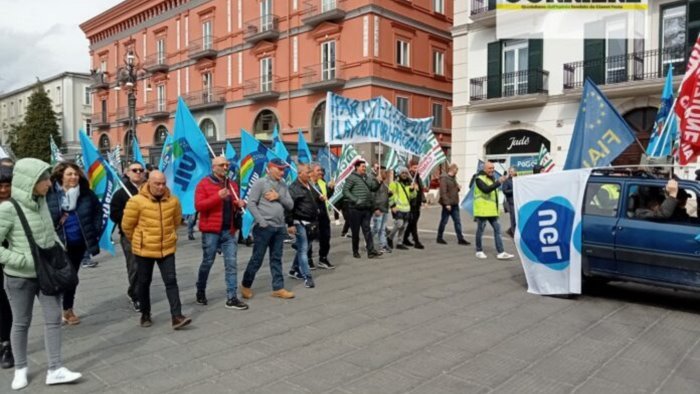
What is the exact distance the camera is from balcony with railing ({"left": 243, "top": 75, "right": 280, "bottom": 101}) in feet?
106

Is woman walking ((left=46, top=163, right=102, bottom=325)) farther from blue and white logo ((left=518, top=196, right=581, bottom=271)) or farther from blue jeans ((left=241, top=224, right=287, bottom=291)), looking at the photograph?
blue and white logo ((left=518, top=196, right=581, bottom=271))

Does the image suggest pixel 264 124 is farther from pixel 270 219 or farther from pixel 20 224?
pixel 20 224

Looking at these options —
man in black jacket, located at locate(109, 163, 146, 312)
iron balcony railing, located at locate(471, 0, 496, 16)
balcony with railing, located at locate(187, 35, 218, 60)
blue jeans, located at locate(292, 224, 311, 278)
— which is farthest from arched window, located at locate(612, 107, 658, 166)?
balcony with railing, located at locate(187, 35, 218, 60)

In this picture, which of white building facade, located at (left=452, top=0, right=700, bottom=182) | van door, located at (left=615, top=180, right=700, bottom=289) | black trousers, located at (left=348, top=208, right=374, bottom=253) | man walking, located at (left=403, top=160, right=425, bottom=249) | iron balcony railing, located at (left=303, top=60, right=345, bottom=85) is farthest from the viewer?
iron balcony railing, located at (left=303, top=60, right=345, bottom=85)

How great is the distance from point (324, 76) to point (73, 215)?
24.8m

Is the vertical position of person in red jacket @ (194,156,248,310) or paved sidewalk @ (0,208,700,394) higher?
person in red jacket @ (194,156,248,310)

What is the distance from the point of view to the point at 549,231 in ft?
23.2

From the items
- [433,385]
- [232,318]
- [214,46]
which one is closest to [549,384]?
[433,385]

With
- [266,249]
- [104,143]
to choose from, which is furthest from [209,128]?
[266,249]

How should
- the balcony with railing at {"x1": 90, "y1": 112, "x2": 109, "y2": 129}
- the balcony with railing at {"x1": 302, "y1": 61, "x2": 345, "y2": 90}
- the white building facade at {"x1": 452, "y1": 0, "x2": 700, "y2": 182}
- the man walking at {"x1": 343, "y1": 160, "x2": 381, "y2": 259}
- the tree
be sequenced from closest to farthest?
the man walking at {"x1": 343, "y1": 160, "x2": 381, "y2": 259}
the white building facade at {"x1": 452, "y1": 0, "x2": 700, "y2": 182}
the balcony with railing at {"x1": 302, "y1": 61, "x2": 345, "y2": 90}
the balcony with railing at {"x1": 90, "y1": 112, "x2": 109, "y2": 129}
the tree

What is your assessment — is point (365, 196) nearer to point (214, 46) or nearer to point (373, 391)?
point (373, 391)

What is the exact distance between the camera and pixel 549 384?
4238 mm

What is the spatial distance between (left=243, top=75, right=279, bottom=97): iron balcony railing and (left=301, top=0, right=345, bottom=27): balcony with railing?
4.35 m

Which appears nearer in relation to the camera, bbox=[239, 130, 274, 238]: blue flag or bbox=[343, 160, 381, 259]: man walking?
bbox=[343, 160, 381, 259]: man walking
